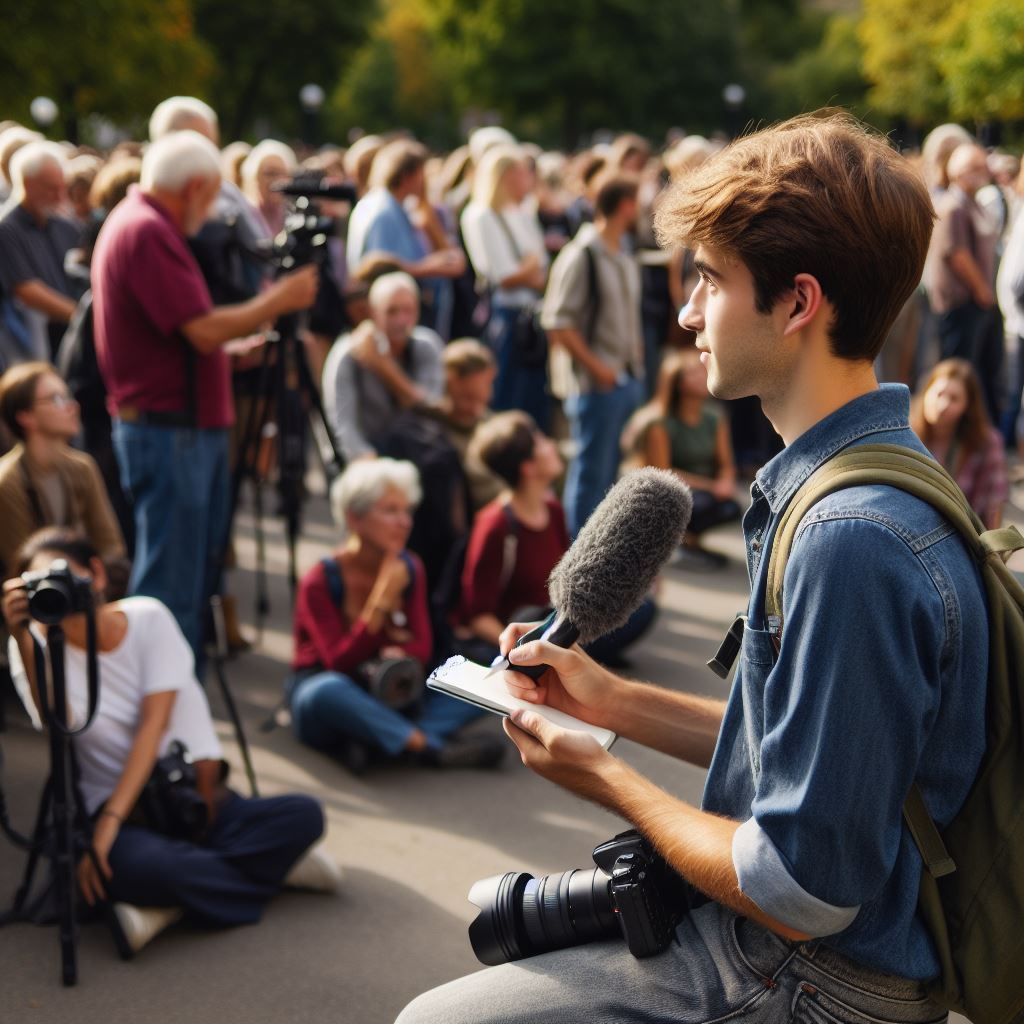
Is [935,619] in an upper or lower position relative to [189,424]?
upper

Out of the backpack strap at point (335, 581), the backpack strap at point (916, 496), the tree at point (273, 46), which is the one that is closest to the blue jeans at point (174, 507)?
the backpack strap at point (335, 581)

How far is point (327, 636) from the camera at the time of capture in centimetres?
549

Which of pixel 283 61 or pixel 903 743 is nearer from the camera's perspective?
pixel 903 743

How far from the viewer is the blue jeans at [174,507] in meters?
5.12

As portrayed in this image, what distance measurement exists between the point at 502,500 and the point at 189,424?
1.59 metres

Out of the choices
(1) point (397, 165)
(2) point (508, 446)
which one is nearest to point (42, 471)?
(2) point (508, 446)

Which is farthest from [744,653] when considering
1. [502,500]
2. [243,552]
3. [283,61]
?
[283,61]

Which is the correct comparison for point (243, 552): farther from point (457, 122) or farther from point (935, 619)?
point (457, 122)

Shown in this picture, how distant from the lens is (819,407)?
1.97 m

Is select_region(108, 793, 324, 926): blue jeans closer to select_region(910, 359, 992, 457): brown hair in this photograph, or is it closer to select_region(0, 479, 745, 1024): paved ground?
select_region(0, 479, 745, 1024): paved ground

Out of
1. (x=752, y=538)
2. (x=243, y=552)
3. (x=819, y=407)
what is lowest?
(x=243, y=552)

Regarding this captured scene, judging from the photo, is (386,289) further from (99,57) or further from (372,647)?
(99,57)

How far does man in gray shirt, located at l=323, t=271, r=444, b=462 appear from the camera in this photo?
687 cm

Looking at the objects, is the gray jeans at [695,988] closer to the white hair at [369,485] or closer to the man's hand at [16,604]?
the man's hand at [16,604]
